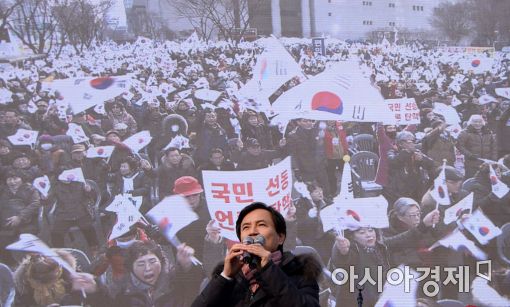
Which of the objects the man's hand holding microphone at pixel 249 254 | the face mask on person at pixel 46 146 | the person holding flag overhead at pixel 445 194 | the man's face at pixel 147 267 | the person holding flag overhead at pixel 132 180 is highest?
the man's hand holding microphone at pixel 249 254

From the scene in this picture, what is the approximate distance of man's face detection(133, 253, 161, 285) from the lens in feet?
10.3

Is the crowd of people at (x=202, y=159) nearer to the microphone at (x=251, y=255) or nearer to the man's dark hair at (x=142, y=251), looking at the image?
the man's dark hair at (x=142, y=251)

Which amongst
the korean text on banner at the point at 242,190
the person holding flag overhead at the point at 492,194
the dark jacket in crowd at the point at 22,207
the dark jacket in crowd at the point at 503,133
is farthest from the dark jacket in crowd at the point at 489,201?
the dark jacket in crowd at the point at 22,207

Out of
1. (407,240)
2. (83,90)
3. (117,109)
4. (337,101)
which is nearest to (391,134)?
(337,101)

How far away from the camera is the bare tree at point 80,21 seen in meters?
3.21

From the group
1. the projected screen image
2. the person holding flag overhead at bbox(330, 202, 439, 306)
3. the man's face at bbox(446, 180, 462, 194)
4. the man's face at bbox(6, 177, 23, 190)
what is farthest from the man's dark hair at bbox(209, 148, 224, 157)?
the man's face at bbox(446, 180, 462, 194)

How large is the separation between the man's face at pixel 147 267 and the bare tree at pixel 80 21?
116 cm

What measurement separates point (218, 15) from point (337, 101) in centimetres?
81

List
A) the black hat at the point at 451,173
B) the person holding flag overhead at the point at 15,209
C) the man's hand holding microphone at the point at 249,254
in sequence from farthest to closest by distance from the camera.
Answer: the black hat at the point at 451,173 → the person holding flag overhead at the point at 15,209 → the man's hand holding microphone at the point at 249,254

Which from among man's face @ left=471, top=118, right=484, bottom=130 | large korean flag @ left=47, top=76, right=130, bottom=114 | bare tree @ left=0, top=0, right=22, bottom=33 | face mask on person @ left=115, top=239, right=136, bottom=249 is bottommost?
face mask on person @ left=115, top=239, right=136, bottom=249

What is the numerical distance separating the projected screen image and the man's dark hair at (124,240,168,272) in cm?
1

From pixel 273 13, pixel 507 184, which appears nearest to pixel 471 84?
pixel 507 184

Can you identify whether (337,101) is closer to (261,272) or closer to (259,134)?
(259,134)

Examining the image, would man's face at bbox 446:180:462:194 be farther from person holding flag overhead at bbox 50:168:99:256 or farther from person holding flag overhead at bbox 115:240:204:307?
person holding flag overhead at bbox 50:168:99:256
